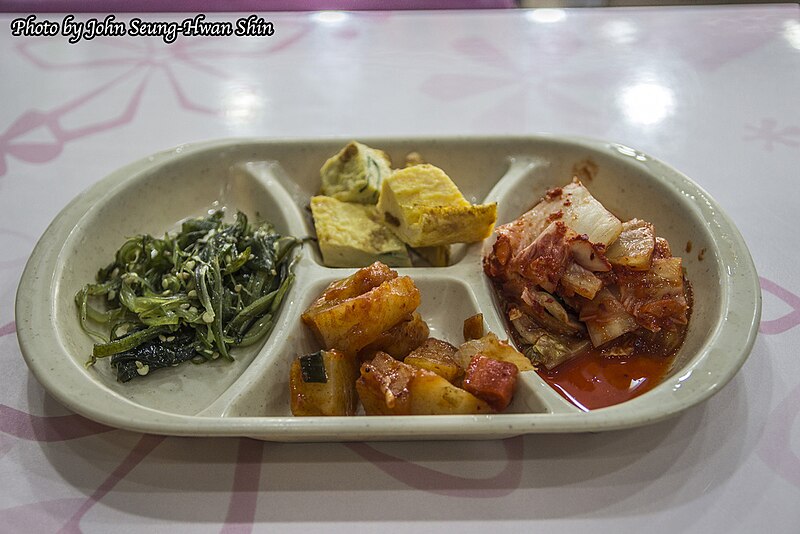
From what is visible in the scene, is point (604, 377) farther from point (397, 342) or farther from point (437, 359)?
point (397, 342)

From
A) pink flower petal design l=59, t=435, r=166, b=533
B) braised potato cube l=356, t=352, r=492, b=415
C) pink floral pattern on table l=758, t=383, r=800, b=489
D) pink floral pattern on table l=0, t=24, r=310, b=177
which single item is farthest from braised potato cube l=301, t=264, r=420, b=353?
pink floral pattern on table l=0, t=24, r=310, b=177

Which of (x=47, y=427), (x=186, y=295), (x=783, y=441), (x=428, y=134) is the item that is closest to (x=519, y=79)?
(x=428, y=134)

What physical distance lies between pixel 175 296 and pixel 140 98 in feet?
5.64

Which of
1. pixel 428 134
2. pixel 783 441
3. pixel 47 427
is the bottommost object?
pixel 783 441

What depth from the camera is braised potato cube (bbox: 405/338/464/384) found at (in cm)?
193

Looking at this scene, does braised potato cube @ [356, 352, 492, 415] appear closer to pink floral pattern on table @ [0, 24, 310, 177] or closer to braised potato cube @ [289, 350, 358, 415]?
braised potato cube @ [289, 350, 358, 415]

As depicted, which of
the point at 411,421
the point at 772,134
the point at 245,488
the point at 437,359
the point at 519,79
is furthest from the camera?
the point at 519,79

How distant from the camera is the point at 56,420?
1952 millimetres

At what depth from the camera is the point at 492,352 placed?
1964mm

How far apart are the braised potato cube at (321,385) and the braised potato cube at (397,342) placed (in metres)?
0.12

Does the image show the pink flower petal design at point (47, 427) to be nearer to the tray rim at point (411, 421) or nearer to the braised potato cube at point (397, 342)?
the tray rim at point (411, 421)

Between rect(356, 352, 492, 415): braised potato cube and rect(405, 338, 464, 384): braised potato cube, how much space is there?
2.9 inches

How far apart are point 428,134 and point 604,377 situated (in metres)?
1.26

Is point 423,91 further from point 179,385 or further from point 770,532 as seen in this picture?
point 770,532
